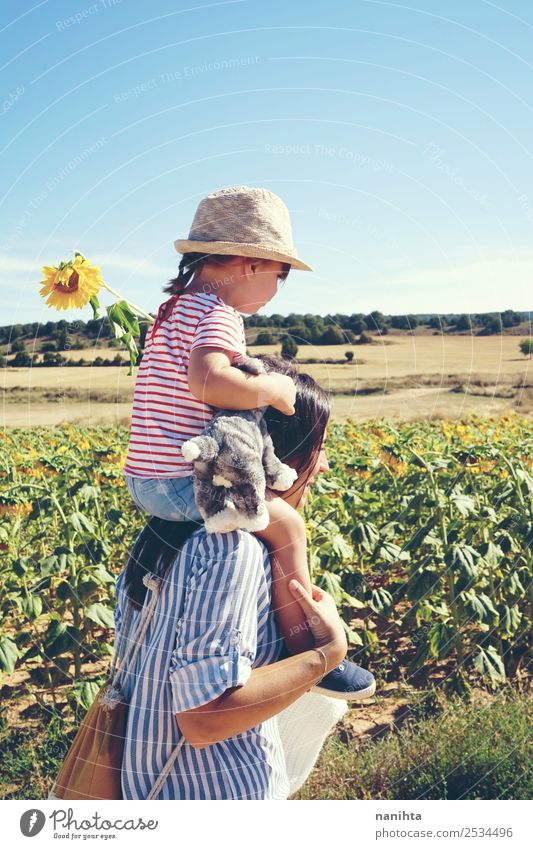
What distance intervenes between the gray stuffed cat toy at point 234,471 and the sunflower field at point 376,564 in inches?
63.6

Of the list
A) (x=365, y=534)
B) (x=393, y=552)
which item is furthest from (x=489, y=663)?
(x=365, y=534)

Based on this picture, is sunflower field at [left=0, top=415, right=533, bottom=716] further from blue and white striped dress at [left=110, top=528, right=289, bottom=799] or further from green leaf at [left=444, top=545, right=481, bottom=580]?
blue and white striped dress at [left=110, top=528, right=289, bottom=799]

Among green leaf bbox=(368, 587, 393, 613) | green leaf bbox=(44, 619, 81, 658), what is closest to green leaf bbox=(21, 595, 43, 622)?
green leaf bbox=(44, 619, 81, 658)

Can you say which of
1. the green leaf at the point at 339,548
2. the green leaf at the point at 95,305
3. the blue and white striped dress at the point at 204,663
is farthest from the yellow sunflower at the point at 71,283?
the green leaf at the point at 339,548

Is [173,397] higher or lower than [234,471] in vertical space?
higher

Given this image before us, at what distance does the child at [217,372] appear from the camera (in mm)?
1586

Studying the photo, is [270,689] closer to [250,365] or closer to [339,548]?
[250,365]

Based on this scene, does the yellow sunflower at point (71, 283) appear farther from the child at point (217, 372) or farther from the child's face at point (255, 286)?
the child's face at point (255, 286)

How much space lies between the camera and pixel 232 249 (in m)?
1.72

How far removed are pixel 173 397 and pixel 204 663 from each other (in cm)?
56

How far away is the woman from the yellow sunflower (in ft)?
2.19

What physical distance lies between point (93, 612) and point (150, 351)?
1.55 metres

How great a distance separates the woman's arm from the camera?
141 cm
